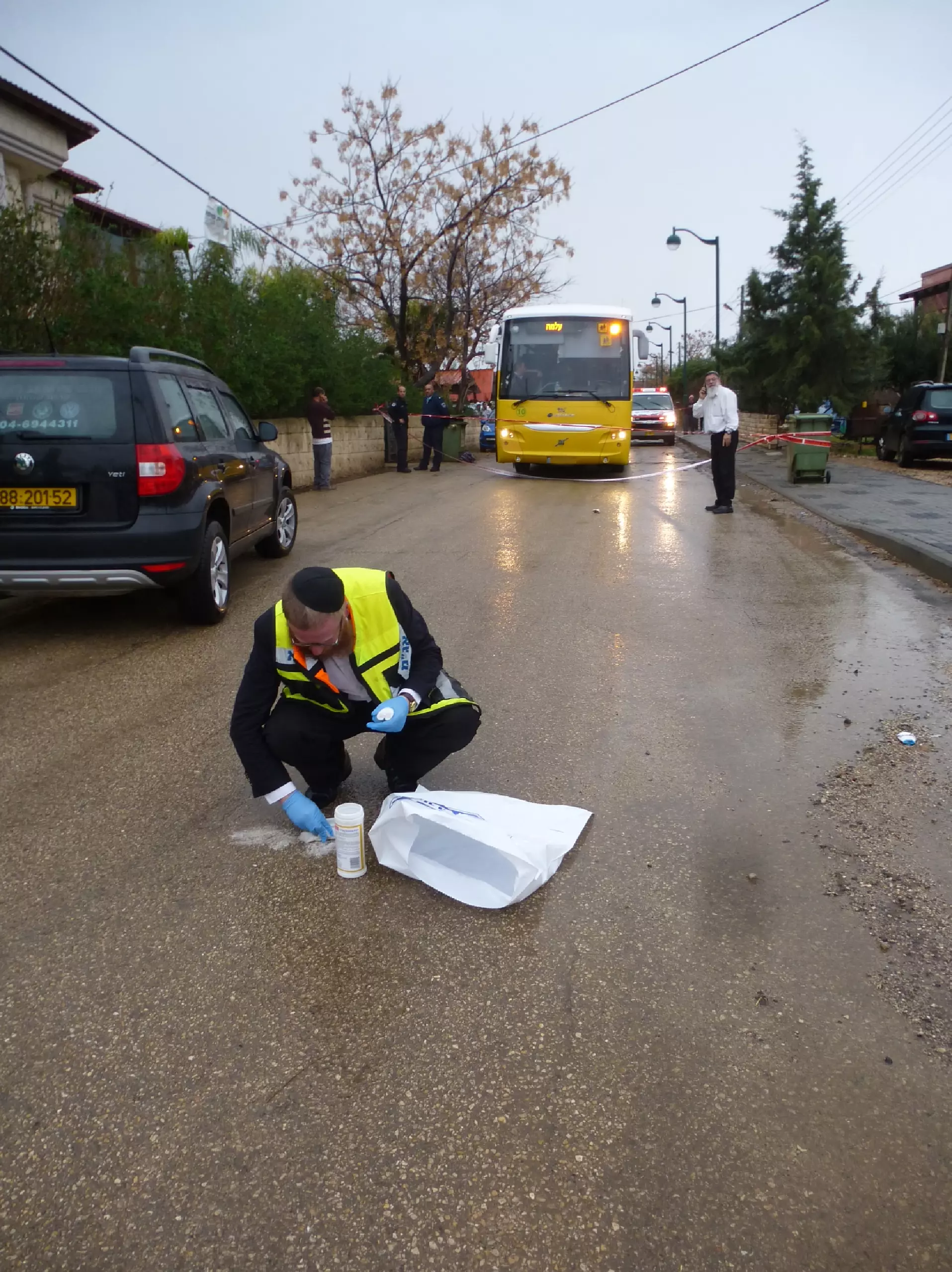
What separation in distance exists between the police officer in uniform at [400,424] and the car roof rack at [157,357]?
502 inches

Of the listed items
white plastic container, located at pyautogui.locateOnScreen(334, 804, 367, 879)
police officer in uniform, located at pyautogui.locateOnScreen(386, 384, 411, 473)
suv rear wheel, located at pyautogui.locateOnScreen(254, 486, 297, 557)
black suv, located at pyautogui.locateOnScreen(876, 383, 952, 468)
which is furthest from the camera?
police officer in uniform, located at pyautogui.locateOnScreen(386, 384, 411, 473)

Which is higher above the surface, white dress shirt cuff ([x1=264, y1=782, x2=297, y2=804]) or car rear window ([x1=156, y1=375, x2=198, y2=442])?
car rear window ([x1=156, y1=375, x2=198, y2=442])

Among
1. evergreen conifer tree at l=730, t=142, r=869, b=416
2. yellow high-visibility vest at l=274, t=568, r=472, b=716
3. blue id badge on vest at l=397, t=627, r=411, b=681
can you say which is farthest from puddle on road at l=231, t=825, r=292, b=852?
evergreen conifer tree at l=730, t=142, r=869, b=416

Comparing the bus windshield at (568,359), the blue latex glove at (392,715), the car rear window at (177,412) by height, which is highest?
the bus windshield at (568,359)

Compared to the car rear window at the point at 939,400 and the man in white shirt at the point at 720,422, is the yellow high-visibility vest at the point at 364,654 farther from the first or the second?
the car rear window at the point at 939,400

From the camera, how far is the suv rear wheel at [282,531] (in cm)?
962

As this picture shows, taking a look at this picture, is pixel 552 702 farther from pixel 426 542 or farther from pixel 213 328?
pixel 213 328

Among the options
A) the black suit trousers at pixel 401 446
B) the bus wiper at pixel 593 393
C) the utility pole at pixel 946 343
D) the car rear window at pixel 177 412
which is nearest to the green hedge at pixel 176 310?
the black suit trousers at pixel 401 446

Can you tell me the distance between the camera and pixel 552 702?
5379 millimetres

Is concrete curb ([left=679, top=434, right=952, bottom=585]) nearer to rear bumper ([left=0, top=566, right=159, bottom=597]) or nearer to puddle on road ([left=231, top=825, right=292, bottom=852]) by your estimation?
rear bumper ([left=0, top=566, right=159, bottom=597])

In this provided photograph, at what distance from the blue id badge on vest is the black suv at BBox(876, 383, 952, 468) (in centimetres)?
1890

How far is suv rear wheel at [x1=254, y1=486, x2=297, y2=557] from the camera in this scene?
9.62m

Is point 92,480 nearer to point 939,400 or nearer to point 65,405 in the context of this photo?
point 65,405

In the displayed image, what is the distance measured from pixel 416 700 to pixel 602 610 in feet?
13.8
